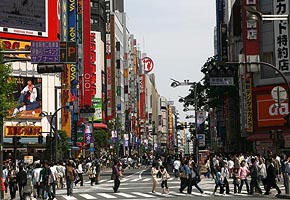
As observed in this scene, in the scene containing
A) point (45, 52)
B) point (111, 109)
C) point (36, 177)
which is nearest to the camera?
point (45, 52)

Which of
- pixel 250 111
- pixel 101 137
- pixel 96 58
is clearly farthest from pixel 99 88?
pixel 250 111

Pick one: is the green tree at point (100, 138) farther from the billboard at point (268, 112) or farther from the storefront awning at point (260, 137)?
the billboard at point (268, 112)

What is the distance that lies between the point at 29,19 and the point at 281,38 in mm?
28138

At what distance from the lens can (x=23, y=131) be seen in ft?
234

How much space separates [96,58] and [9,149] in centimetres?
4184

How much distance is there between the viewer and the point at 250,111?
191 feet

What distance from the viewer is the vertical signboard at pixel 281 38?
173 feet

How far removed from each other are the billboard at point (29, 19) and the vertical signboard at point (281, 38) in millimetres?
26851

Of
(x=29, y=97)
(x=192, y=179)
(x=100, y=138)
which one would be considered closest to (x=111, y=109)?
(x=100, y=138)

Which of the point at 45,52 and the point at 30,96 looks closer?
the point at 45,52

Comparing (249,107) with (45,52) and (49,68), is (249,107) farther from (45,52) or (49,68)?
(49,68)

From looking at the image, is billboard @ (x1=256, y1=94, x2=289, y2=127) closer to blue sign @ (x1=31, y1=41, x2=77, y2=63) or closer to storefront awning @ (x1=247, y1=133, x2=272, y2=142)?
storefront awning @ (x1=247, y1=133, x2=272, y2=142)

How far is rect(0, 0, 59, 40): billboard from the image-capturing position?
68.8m

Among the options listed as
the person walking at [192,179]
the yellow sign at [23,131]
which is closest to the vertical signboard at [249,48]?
the yellow sign at [23,131]
